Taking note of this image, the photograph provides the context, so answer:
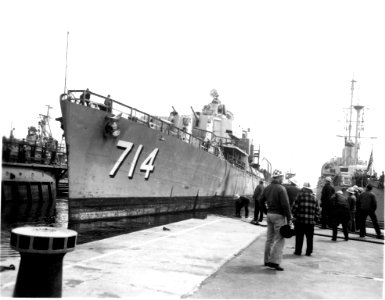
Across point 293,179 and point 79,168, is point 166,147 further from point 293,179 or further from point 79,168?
point 293,179

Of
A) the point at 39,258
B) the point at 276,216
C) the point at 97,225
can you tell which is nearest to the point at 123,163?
the point at 97,225

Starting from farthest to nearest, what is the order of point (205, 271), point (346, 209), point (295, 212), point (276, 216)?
1. point (346, 209)
2. point (295, 212)
3. point (276, 216)
4. point (205, 271)

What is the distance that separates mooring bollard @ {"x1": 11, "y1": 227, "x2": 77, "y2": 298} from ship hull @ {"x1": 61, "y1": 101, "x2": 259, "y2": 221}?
7800 mm

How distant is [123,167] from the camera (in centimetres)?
1138

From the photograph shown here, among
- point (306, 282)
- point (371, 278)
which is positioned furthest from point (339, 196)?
point (306, 282)

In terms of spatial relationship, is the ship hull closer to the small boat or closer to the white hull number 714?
the white hull number 714

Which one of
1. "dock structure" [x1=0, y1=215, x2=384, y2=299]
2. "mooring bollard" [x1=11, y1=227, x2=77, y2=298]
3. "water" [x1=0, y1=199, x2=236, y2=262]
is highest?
"mooring bollard" [x1=11, y1=227, x2=77, y2=298]

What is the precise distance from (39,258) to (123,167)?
345 inches

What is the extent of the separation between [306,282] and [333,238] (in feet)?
12.7

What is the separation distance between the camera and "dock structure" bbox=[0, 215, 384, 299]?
3.42 m

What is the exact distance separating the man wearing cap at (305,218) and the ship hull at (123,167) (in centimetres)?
652

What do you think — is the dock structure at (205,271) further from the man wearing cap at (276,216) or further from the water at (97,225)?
the water at (97,225)

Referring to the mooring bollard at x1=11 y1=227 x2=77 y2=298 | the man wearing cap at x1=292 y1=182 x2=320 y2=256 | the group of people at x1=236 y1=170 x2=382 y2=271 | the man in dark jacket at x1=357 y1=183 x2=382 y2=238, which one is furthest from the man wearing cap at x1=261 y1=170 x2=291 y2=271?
the man in dark jacket at x1=357 y1=183 x2=382 y2=238

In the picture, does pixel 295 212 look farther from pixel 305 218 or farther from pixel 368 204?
pixel 368 204
